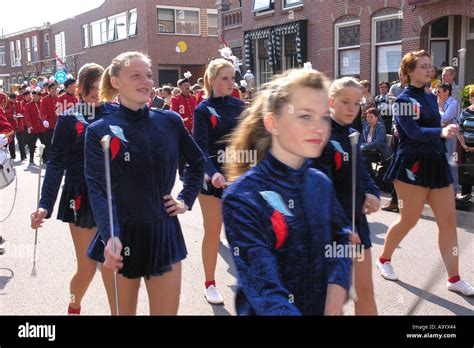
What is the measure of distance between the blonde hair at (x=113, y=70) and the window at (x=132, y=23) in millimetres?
32506

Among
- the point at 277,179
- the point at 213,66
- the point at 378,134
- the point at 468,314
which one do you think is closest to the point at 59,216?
the point at 213,66

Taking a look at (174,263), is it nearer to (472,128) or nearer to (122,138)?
(122,138)

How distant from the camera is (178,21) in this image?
111 feet

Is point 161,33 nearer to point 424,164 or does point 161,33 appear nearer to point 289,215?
point 424,164

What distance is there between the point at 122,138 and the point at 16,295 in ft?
10.00

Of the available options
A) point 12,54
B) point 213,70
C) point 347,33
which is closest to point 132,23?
point 347,33

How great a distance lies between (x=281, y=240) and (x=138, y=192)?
1.14 metres

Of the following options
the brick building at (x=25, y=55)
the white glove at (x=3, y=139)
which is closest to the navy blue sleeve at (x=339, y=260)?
the white glove at (x=3, y=139)

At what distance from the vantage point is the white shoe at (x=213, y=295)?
15.7 ft

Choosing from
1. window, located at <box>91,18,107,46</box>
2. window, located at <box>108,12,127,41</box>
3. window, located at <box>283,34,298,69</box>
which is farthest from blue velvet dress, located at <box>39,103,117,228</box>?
window, located at <box>91,18,107,46</box>

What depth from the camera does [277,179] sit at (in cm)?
200

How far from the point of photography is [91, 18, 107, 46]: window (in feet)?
126

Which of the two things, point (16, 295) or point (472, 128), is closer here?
point (16, 295)
